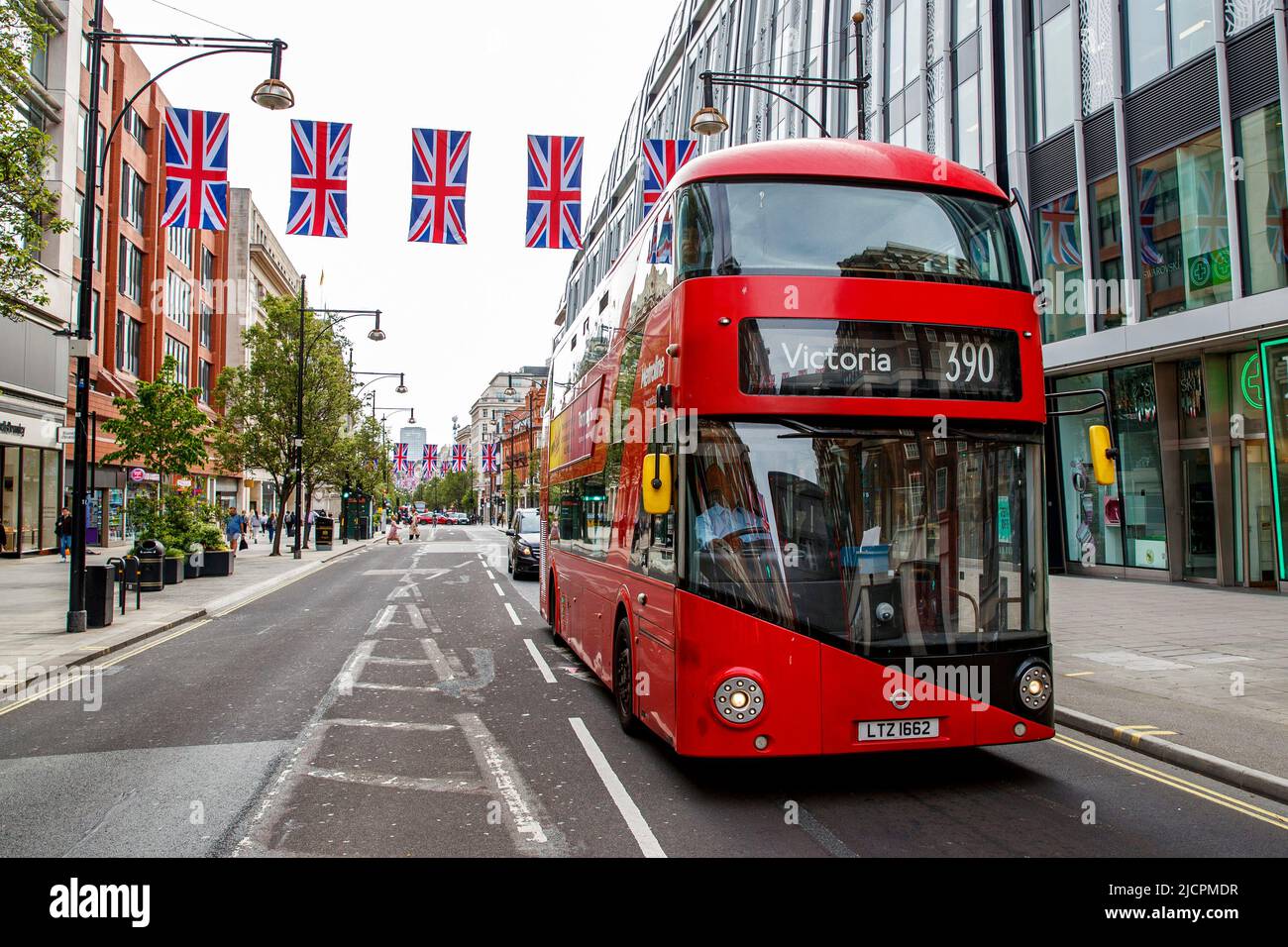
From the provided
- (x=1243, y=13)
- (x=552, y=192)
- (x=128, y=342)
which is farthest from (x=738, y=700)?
(x=128, y=342)

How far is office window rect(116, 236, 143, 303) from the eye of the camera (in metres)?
41.4

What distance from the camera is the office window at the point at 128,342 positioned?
41562mm

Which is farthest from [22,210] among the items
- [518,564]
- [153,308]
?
[153,308]

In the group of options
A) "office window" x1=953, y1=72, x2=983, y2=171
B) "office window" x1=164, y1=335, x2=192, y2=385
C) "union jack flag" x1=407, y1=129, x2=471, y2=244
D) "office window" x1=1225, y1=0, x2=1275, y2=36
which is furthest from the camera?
"office window" x1=164, y1=335, x2=192, y2=385

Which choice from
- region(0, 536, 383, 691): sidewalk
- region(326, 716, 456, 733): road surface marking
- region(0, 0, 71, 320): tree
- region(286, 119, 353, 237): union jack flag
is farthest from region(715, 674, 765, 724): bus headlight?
region(286, 119, 353, 237): union jack flag

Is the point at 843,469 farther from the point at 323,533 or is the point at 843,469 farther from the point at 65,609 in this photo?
the point at 323,533

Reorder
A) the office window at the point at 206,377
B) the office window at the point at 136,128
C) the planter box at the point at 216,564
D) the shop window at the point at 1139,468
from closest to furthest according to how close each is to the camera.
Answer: the shop window at the point at 1139,468 → the planter box at the point at 216,564 → the office window at the point at 136,128 → the office window at the point at 206,377

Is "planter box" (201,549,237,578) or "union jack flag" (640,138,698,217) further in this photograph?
"planter box" (201,549,237,578)

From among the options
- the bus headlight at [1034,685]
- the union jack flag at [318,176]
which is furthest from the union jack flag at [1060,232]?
the bus headlight at [1034,685]

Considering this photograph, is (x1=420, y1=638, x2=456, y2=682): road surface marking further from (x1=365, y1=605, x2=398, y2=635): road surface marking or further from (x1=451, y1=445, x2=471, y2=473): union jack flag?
(x1=451, y1=445, x2=471, y2=473): union jack flag

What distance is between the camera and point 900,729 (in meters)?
5.71

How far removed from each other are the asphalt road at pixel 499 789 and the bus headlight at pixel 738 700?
1.98 ft

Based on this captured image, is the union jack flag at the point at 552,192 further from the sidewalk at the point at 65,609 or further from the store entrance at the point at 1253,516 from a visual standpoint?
the store entrance at the point at 1253,516

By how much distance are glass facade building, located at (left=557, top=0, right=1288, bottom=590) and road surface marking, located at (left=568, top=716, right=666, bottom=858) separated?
21.7 ft
